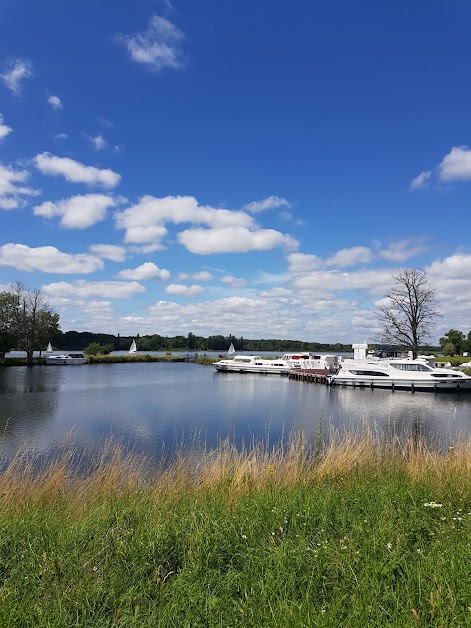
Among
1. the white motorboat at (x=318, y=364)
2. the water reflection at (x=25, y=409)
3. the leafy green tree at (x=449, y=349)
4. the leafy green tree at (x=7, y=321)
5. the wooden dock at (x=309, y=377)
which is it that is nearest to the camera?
the water reflection at (x=25, y=409)

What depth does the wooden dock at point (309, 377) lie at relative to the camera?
5305 centimetres

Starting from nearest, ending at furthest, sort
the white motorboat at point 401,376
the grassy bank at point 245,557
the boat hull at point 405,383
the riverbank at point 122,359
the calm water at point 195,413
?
the grassy bank at point 245,557
the calm water at point 195,413
the boat hull at point 405,383
the white motorboat at point 401,376
the riverbank at point 122,359

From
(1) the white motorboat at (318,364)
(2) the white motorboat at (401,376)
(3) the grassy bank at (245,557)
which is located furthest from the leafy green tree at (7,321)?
(3) the grassy bank at (245,557)

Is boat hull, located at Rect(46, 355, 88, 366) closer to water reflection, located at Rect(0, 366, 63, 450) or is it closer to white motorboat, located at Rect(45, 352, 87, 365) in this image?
white motorboat, located at Rect(45, 352, 87, 365)

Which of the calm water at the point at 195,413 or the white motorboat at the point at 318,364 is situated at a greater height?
the white motorboat at the point at 318,364

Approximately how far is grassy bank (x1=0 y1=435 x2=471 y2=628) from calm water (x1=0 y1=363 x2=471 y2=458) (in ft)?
25.7

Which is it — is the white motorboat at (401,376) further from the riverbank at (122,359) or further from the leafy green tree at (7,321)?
the leafy green tree at (7,321)

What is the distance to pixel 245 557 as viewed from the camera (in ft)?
14.6

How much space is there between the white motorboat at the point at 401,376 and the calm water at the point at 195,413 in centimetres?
144

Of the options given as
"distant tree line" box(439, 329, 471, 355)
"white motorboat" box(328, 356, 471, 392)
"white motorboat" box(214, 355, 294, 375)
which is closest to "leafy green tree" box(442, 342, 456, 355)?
"distant tree line" box(439, 329, 471, 355)

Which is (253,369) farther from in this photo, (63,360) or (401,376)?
(63,360)

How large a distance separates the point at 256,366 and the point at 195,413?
1661 inches

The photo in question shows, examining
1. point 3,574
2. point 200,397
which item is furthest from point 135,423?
point 3,574

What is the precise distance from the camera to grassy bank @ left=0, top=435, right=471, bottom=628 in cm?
353
